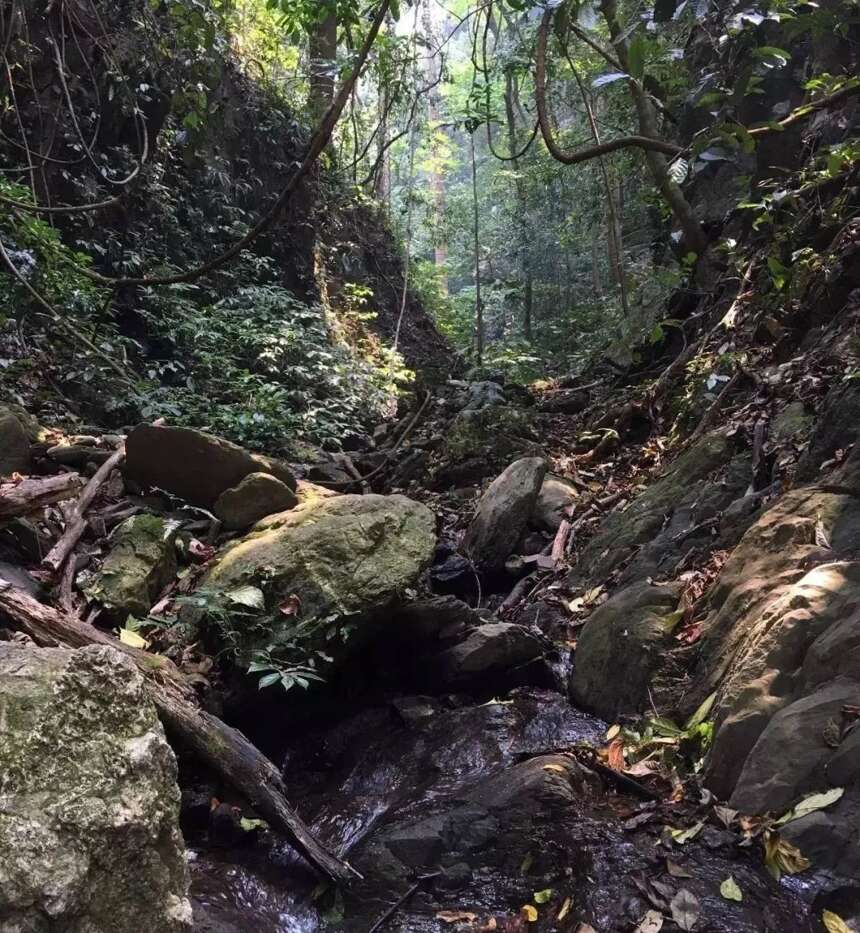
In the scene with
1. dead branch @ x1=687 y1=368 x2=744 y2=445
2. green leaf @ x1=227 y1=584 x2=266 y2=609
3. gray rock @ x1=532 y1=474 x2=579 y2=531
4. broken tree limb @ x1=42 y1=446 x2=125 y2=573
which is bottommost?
gray rock @ x1=532 y1=474 x2=579 y2=531

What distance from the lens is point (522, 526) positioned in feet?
23.0

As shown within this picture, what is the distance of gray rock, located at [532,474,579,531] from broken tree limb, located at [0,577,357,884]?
441cm

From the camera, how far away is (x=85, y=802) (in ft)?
5.98

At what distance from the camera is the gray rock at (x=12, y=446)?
17.0 feet

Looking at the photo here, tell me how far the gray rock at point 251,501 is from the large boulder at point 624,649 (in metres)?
2.60

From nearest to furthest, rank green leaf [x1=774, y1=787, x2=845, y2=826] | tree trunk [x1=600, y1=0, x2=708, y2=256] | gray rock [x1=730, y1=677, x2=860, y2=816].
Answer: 1. green leaf [x1=774, y1=787, x2=845, y2=826]
2. gray rock [x1=730, y1=677, x2=860, y2=816]
3. tree trunk [x1=600, y1=0, x2=708, y2=256]

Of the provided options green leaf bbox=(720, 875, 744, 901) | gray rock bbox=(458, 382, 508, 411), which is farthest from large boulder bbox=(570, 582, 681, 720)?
gray rock bbox=(458, 382, 508, 411)

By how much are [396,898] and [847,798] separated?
65.7 inches

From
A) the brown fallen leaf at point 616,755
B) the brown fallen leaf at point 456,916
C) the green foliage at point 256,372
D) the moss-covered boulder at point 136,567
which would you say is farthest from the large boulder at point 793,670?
the green foliage at point 256,372

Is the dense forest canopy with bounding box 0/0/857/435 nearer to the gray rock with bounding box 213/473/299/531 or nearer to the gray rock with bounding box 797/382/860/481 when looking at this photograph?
the gray rock with bounding box 213/473/299/531

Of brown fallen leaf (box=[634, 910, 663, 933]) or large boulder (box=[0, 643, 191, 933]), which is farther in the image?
brown fallen leaf (box=[634, 910, 663, 933])

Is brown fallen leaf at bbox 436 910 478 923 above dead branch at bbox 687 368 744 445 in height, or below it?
below

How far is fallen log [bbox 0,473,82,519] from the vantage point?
443 centimetres

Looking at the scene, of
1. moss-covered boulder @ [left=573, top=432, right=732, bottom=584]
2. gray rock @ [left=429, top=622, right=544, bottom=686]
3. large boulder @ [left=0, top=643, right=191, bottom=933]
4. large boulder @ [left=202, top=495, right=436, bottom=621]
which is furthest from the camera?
moss-covered boulder @ [left=573, top=432, right=732, bottom=584]
